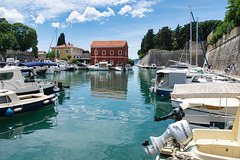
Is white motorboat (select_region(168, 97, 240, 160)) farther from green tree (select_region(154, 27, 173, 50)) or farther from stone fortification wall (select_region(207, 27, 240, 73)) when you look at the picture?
green tree (select_region(154, 27, 173, 50))

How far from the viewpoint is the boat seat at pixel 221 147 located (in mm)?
4016

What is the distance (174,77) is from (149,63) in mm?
53966

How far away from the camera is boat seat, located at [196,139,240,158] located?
4.02m

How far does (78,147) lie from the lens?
255 inches

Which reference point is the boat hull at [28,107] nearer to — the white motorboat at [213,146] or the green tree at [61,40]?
the white motorboat at [213,146]

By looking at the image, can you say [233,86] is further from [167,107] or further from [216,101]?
[167,107]

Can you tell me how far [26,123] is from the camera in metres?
9.02

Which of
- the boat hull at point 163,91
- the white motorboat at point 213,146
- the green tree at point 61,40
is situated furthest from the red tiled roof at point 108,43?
the white motorboat at point 213,146

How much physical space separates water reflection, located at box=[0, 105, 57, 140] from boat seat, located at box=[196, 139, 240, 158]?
6590mm

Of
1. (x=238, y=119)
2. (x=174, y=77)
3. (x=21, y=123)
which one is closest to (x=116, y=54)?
(x=174, y=77)

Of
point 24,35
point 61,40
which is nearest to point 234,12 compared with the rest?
point 24,35

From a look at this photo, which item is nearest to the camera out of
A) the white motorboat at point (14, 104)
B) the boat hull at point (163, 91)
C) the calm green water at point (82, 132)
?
the calm green water at point (82, 132)

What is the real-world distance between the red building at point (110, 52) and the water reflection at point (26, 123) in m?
47.4

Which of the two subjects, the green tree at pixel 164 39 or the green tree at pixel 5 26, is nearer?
the green tree at pixel 5 26
